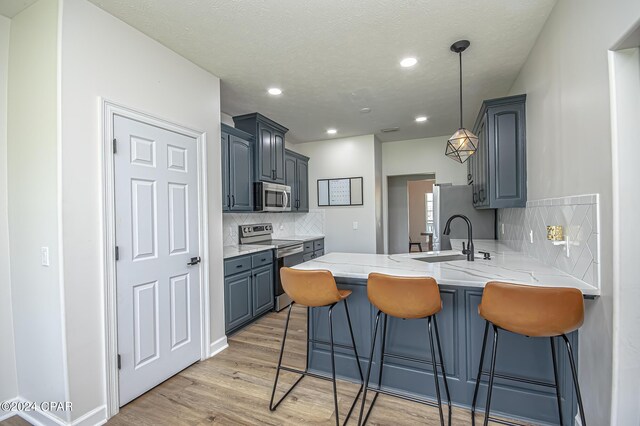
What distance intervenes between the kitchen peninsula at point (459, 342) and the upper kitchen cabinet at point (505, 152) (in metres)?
0.60

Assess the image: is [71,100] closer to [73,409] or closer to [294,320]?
[73,409]

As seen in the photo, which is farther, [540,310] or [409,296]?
[409,296]

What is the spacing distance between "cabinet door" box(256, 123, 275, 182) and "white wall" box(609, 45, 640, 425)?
10.7 ft

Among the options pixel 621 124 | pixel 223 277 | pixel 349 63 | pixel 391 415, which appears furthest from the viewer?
pixel 223 277

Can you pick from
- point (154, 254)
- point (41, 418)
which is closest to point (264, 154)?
point (154, 254)

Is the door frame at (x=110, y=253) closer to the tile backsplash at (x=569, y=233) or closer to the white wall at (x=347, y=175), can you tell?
the tile backsplash at (x=569, y=233)

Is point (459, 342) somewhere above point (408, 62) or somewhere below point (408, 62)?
below

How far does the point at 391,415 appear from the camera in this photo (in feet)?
6.09

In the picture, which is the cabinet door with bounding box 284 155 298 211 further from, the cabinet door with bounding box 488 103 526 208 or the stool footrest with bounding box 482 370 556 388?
the stool footrest with bounding box 482 370 556 388

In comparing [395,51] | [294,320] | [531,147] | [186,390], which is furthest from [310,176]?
[186,390]

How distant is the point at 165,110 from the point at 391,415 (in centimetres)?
276

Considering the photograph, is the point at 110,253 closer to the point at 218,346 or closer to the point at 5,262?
the point at 5,262

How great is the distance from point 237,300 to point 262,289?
0.49 m

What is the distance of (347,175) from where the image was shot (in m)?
5.20
